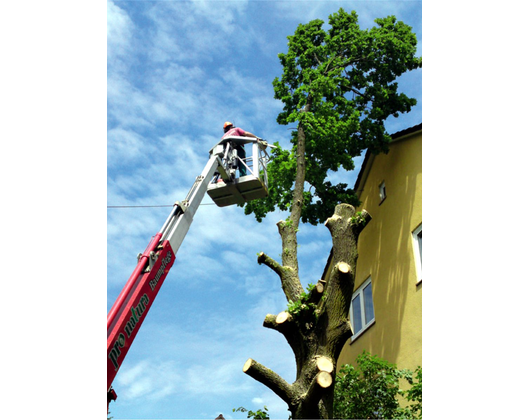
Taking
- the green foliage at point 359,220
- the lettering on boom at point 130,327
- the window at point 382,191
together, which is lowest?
the lettering on boom at point 130,327

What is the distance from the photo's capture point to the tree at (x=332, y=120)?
10750mm

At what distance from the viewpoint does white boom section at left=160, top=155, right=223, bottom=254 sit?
9484mm

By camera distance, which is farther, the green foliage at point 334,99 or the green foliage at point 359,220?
the green foliage at point 334,99

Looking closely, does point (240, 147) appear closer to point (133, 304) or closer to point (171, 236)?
point (171, 236)

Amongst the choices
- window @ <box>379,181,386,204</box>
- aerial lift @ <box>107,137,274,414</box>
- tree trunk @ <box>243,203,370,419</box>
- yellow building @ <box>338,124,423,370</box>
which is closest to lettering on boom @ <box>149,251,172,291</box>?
aerial lift @ <box>107,137,274,414</box>

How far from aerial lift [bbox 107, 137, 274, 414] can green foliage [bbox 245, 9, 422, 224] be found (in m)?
2.23

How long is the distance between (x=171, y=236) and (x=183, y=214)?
0.58 meters

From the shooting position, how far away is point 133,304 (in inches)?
313

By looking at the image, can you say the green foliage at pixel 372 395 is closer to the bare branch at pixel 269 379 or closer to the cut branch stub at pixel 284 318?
the bare branch at pixel 269 379

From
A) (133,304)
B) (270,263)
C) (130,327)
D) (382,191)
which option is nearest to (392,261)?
(382,191)

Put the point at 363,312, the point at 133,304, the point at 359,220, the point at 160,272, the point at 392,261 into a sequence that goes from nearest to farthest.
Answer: the point at 133,304 → the point at 160,272 → the point at 359,220 → the point at 392,261 → the point at 363,312

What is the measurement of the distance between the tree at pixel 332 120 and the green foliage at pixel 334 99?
0.03 meters

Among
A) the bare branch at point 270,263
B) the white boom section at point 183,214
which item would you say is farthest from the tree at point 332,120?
the white boom section at point 183,214
